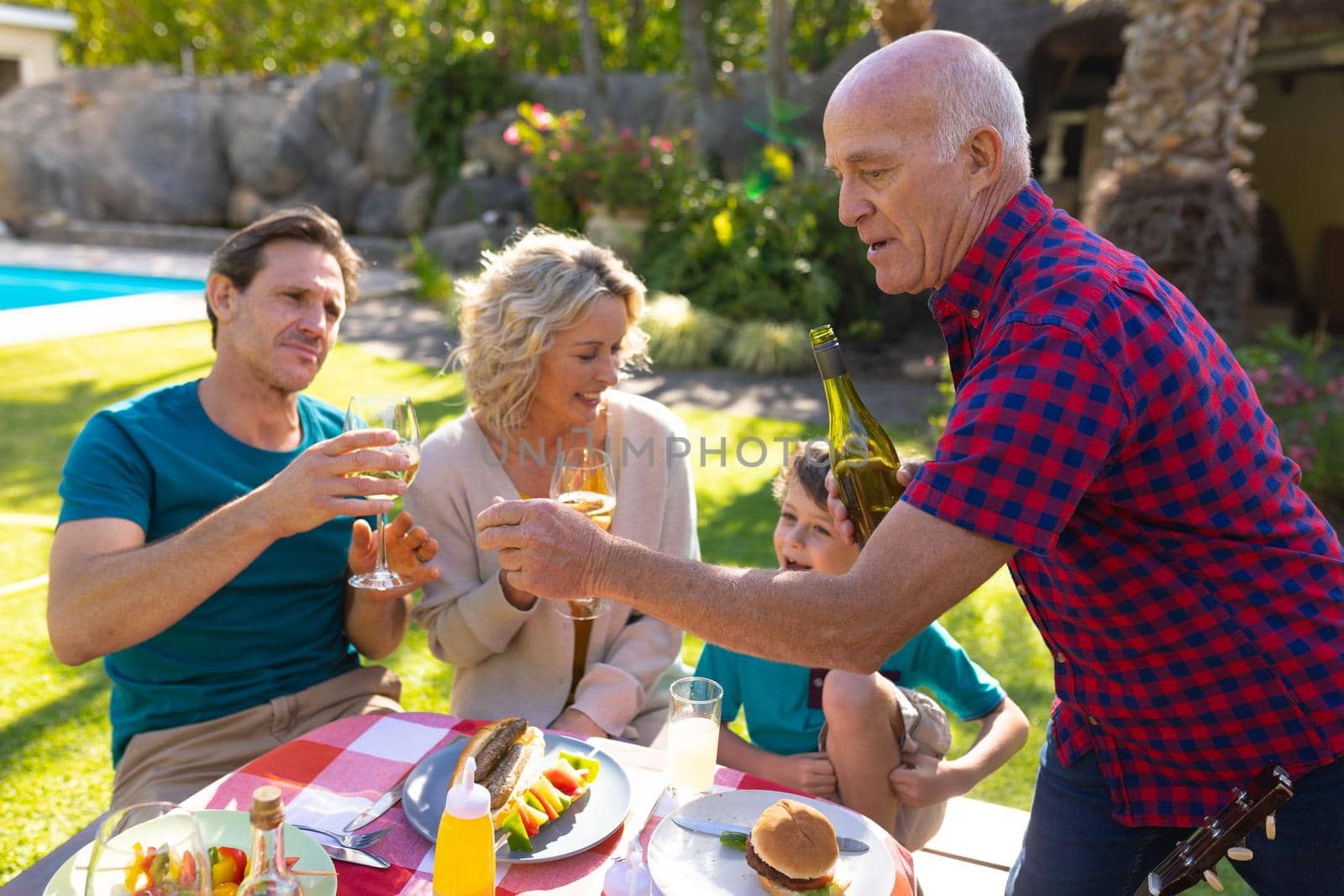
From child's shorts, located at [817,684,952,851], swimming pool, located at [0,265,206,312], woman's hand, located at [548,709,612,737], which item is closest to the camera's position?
child's shorts, located at [817,684,952,851]

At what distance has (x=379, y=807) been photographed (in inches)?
A: 71.1

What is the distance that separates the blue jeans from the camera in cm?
177

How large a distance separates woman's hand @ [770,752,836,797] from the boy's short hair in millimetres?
616

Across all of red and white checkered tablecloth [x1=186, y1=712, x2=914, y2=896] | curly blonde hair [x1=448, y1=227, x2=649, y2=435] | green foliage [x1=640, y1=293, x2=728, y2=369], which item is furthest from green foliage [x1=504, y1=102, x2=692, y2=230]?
red and white checkered tablecloth [x1=186, y1=712, x2=914, y2=896]

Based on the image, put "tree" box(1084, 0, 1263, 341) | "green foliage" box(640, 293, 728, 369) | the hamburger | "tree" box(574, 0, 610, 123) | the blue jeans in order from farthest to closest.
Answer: "tree" box(574, 0, 610, 123) < "green foliage" box(640, 293, 728, 369) < "tree" box(1084, 0, 1263, 341) < the blue jeans < the hamburger

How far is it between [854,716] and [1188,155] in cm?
663

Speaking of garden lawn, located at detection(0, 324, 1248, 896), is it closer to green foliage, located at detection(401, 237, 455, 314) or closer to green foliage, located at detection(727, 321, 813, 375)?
green foliage, located at detection(727, 321, 813, 375)

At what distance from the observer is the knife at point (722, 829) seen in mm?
1689

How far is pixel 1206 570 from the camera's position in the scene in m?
1.63

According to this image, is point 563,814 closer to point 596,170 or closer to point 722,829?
point 722,829

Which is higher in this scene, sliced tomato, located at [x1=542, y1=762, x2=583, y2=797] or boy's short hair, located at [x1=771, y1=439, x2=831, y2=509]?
boy's short hair, located at [x1=771, y1=439, x2=831, y2=509]

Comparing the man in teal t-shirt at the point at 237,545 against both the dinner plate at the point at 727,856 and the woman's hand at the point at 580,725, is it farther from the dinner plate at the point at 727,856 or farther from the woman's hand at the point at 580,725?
the dinner plate at the point at 727,856

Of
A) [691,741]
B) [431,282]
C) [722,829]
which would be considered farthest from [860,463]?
[431,282]

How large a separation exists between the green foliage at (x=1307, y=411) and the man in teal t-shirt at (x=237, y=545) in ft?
16.4
